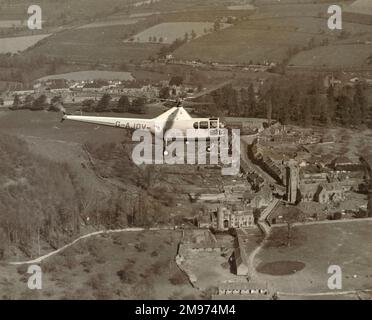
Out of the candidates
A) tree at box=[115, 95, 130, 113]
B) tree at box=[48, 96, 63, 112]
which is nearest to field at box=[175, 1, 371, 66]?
tree at box=[115, 95, 130, 113]

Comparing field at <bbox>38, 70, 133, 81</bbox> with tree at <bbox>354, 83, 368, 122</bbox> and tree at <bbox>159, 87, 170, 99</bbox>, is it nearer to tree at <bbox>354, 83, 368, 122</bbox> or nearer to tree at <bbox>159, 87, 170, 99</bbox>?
tree at <bbox>159, 87, 170, 99</bbox>

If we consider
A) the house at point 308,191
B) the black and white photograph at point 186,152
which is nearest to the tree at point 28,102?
the black and white photograph at point 186,152

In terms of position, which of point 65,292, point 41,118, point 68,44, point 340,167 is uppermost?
point 68,44

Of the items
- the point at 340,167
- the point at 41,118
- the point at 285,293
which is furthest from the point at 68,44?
the point at 285,293

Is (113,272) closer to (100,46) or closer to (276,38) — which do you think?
(100,46)

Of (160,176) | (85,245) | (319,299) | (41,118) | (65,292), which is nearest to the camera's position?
(319,299)

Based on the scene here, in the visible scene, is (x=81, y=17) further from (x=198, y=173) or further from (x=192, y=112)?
(x=198, y=173)

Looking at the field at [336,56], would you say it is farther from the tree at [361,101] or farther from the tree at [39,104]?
the tree at [39,104]
